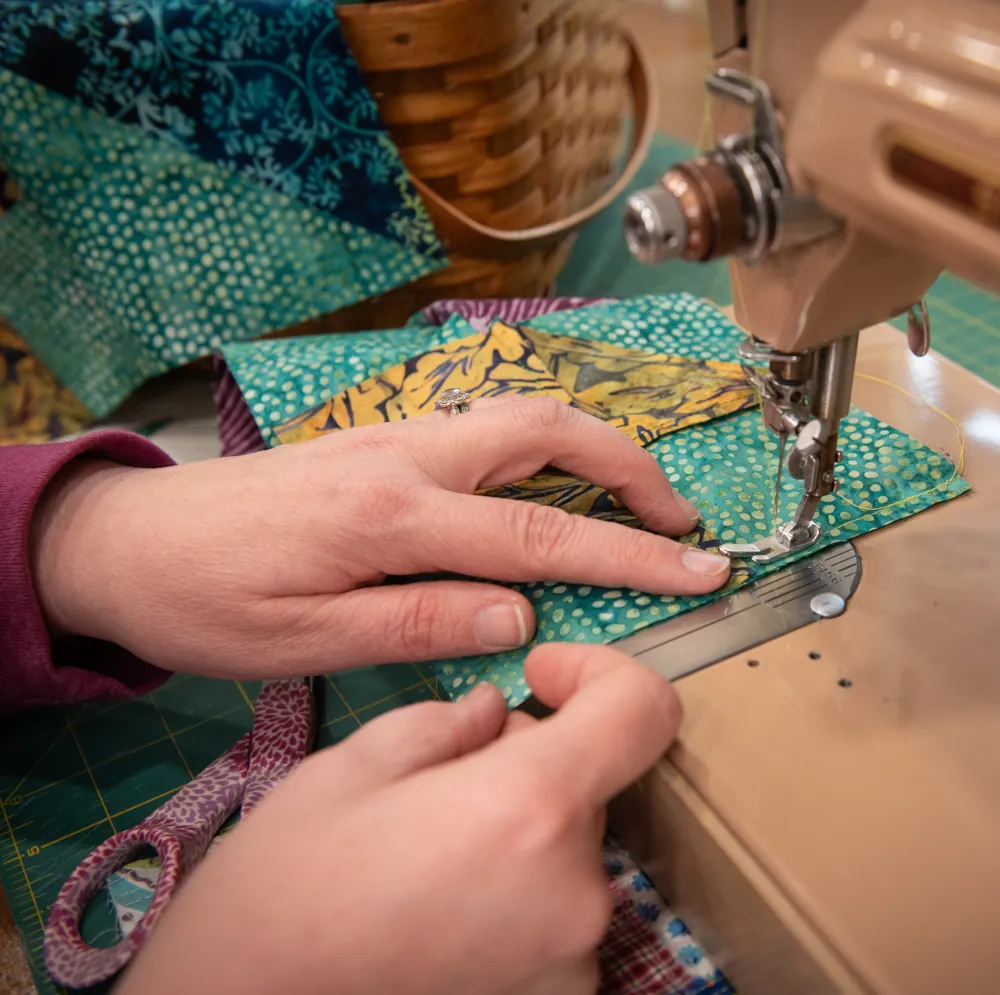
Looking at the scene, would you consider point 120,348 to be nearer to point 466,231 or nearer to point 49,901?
point 466,231

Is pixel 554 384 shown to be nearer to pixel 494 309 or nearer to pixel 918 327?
pixel 494 309

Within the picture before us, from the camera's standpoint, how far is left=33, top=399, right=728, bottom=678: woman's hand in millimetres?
599

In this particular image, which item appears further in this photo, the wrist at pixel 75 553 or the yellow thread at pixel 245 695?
the yellow thread at pixel 245 695

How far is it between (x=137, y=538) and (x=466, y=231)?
1.74 feet

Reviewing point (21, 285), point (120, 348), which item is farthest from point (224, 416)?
point (21, 285)

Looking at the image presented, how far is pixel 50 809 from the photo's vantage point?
2.29ft

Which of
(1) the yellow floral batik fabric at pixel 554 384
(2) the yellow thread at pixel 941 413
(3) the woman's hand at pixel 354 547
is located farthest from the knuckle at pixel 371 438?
(2) the yellow thread at pixel 941 413

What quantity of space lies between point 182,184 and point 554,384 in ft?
1.52

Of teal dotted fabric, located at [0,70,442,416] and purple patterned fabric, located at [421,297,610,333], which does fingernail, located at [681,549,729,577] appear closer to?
purple patterned fabric, located at [421,297,610,333]

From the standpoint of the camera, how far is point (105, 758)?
74cm

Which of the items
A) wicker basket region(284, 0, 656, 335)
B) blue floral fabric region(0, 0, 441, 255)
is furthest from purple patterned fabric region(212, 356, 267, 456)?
blue floral fabric region(0, 0, 441, 255)

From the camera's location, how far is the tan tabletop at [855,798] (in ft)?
1.43

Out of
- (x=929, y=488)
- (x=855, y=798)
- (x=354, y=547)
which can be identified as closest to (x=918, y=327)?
(x=929, y=488)

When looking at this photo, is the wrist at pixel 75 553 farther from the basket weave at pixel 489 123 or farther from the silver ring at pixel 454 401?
the basket weave at pixel 489 123
